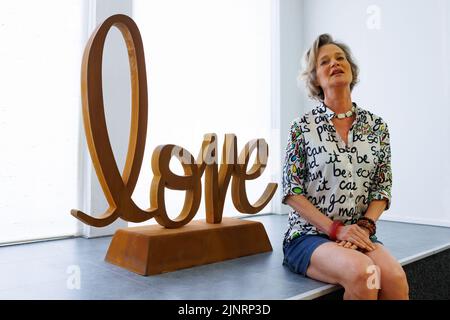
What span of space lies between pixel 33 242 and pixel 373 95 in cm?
302

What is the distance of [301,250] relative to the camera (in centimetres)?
159

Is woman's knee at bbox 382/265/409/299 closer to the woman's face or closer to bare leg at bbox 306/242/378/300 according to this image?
bare leg at bbox 306/242/378/300

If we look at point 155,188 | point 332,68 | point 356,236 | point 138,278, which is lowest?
point 138,278

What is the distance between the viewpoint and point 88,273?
1706 millimetres

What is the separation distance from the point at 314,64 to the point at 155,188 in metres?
0.93

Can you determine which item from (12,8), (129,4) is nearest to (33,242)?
(12,8)

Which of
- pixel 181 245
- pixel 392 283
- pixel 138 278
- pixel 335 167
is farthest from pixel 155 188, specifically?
pixel 392 283

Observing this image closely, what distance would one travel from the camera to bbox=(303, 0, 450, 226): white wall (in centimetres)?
316

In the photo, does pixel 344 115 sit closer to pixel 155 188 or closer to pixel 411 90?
pixel 155 188

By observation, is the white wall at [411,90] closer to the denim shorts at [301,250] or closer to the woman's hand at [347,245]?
the denim shorts at [301,250]

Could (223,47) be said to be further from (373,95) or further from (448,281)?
(448,281)

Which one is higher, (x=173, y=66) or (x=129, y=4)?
(x=129, y=4)
